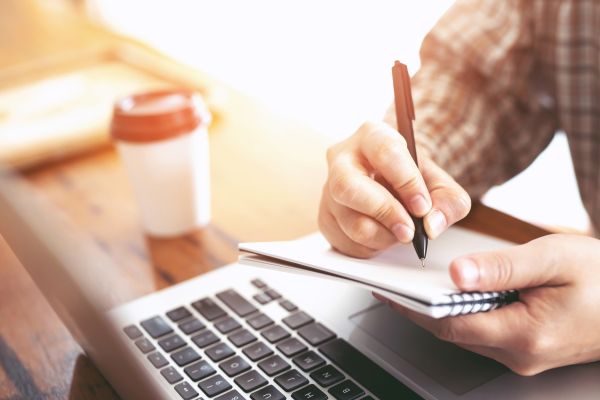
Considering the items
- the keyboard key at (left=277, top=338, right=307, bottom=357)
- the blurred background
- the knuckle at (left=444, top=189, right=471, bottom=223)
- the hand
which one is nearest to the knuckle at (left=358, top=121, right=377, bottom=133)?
the hand

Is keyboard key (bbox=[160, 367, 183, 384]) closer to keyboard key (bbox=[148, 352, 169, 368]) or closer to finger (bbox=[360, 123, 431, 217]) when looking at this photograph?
keyboard key (bbox=[148, 352, 169, 368])

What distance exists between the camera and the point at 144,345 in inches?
24.0

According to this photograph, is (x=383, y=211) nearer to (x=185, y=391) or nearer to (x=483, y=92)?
(x=185, y=391)

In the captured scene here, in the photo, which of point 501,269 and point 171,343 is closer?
point 501,269

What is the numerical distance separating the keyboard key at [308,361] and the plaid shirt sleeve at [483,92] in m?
0.41

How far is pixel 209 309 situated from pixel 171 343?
0.06 meters

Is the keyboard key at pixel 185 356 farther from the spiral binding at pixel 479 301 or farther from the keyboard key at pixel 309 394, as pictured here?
the spiral binding at pixel 479 301

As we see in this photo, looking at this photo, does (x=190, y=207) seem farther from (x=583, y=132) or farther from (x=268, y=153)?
(x=583, y=132)

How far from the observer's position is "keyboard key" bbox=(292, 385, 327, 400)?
532 millimetres

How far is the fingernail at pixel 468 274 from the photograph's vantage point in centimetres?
48

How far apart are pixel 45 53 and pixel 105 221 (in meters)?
0.77

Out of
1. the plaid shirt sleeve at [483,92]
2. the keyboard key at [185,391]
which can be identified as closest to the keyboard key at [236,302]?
the keyboard key at [185,391]

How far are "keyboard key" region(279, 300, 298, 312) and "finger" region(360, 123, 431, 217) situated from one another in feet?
0.46

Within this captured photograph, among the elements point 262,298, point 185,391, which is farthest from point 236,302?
point 185,391
